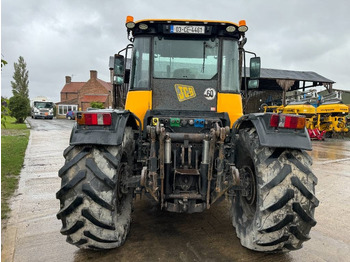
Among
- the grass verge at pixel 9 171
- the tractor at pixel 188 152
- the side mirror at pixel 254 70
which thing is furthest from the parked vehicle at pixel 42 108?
the side mirror at pixel 254 70

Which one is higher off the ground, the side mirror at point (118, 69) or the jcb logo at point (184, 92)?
the side mirror at point (118, 69)

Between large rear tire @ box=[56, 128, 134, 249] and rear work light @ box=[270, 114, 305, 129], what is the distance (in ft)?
5.17

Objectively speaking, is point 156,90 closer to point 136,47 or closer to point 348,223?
point 136,47

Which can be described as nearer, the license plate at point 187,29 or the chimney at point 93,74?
the license plate at point 187,29

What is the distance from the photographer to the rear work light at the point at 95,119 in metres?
2.62

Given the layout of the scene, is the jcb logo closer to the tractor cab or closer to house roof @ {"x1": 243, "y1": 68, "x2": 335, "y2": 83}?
the tractor cab

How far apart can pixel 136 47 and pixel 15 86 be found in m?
65.5

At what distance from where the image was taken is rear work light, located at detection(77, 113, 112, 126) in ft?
8.58

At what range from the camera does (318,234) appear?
3.47 meters

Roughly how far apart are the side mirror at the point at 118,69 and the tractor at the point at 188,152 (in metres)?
0.29

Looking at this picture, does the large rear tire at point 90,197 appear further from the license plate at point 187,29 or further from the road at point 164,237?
the license plate at point 187,29

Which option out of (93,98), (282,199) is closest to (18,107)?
(93,98)

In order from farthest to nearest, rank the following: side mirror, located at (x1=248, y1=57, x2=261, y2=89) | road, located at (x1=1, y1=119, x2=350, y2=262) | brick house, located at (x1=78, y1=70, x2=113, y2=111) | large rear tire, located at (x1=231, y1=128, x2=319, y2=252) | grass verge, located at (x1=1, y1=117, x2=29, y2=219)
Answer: brick house, located at (x1=78, y1=70, x2=113, y2=111), grass verge, located at (x1=1, y1=117, x2=29, y2=219), side mirror, located at (x1=248, y1=57, x2=261, y2=89), road, located at (x1=1, y1=119, x2=350, y2=262), large rear tire, located at (x1=231, y1=128, x2=319, y2=252)

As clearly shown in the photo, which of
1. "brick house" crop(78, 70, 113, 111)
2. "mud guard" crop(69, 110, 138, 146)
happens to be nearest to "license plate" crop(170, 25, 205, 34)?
"mud guard" crop(69, 110, 138, 146)
